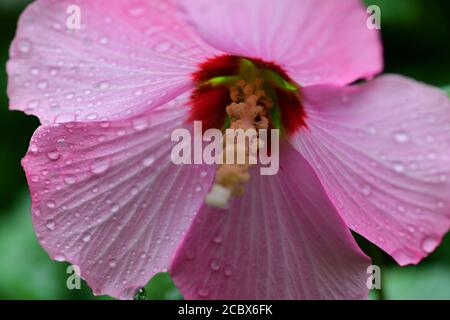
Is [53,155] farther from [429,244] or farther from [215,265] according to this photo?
[429,244]

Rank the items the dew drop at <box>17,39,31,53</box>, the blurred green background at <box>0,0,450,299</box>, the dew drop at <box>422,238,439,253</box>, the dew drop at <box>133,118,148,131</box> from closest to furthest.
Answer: the dew drop at <box>422,238,439,253</box> → the dew drop at <box>17,39,31,53</box> → the dew drop at <box>133,118,148,131</box> → the blurred green background at <box>0,0,450,299</box>

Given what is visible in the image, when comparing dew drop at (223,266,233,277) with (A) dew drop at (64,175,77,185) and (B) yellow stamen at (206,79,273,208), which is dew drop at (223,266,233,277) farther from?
(A) dew drop at (64,175,77,185)

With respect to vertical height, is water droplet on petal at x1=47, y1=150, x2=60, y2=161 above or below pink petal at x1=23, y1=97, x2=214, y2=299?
above

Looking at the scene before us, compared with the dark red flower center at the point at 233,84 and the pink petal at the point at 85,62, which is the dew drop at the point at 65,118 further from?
the dark red flower center at the point at 233,84

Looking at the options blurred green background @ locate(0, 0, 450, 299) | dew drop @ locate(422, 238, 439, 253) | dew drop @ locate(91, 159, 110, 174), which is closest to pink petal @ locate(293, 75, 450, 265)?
dew drop @ locate(422, 238, 439, 253)

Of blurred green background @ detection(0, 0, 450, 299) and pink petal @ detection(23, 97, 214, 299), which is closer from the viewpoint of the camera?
pink petal @ detection(23, 97, 214, 299)

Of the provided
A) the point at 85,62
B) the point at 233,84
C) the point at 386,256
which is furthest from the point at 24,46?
the point at 386,256

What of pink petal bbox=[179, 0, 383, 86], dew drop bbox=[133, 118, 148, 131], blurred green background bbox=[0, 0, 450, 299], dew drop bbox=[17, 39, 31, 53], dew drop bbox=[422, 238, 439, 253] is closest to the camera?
pink petal bbox=[179, 0, 383, 86]

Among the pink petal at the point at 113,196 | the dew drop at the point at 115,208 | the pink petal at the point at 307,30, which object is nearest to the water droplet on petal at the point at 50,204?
the pink petal at the point at 113,196
